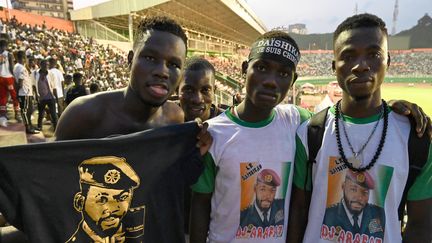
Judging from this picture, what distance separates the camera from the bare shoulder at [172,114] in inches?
86.9

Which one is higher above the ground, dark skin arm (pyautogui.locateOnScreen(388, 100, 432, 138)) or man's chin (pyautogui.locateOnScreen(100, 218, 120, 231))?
dark skin arm (pyautogui.locateOnScreen(388, 100, 432, 138))

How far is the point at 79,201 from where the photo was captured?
1581mm

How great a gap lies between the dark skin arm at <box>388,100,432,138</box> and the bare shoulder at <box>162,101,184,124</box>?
4.59 ft

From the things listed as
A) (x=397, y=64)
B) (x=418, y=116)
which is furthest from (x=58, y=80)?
(x=397, y=64)

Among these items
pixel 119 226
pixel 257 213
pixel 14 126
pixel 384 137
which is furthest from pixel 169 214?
pixel 14 126

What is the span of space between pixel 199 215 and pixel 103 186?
1.95ft

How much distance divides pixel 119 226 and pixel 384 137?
58.7 inches

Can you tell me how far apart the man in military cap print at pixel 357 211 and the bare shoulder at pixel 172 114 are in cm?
118

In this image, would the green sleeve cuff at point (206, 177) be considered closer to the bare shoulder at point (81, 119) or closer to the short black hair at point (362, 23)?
the bare shoulder at point (81, 119)

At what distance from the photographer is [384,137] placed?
1.66 metres

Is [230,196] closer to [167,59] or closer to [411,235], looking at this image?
[167,59]

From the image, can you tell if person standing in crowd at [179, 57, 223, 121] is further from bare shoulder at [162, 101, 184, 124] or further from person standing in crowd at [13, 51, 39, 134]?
person standing in crowd at [13, 51, 39, 134]

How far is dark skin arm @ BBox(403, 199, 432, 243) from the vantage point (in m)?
1.66

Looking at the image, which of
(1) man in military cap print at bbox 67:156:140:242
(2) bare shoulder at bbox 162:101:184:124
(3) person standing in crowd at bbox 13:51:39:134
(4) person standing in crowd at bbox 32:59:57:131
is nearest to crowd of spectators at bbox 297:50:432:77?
(4) person standing in crowd at bbox 32:59:57:131
